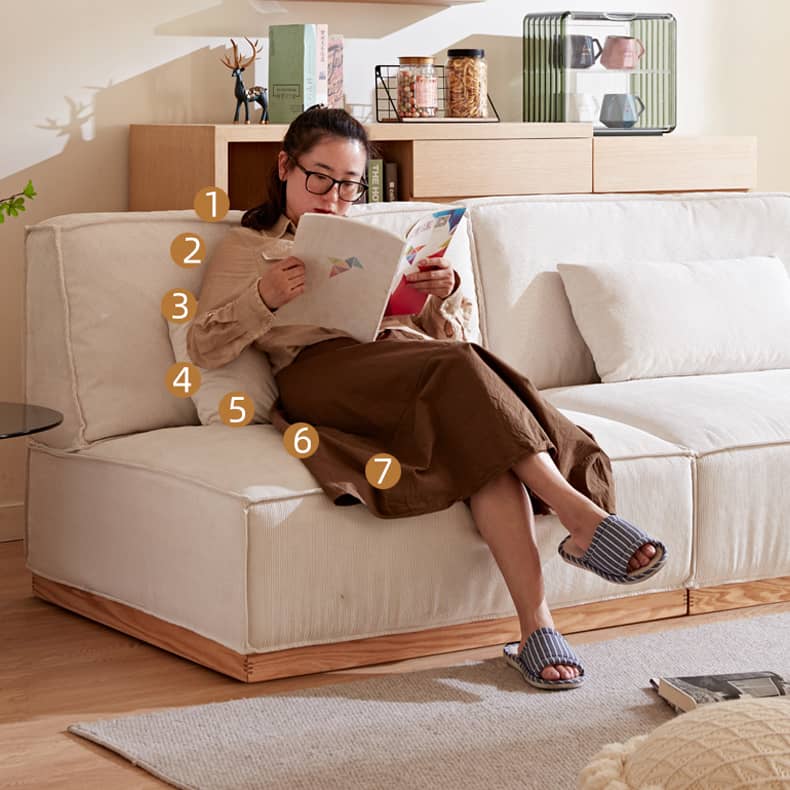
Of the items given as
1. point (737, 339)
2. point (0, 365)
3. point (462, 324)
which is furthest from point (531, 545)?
point (0, 365)

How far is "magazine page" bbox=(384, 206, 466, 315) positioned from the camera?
2.61 meters

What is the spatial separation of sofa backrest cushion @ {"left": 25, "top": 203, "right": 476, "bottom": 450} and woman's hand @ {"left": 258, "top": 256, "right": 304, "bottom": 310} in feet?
1.09

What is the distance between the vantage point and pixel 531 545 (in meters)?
2.56

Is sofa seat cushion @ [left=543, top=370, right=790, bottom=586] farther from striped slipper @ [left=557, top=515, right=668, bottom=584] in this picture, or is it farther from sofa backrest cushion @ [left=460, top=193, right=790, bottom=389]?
striped slipper @ [left=557, top=515, right=668, bottom=584]

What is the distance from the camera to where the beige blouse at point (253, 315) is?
272 centimetres

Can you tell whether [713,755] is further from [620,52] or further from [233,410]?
[620,52]

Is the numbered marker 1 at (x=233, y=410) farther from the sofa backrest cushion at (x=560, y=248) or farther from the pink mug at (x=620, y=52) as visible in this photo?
the pink mug at (x=620, y=52)

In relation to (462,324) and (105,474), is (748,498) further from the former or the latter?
(105,474)

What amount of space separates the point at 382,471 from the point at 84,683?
0.65m

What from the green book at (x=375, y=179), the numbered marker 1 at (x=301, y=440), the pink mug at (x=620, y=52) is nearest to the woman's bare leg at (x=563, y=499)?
the numbered marker 1 at (x=301, y=440)

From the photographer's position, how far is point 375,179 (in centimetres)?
379

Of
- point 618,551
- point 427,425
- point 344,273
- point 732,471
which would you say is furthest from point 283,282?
A: point 732,471

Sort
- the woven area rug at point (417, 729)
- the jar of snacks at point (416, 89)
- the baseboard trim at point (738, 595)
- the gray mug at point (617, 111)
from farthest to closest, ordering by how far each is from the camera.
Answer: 1. the gray mug at point (617, 111)
2. the jar of snacks at point (416, 89)
3. the baseboard trim at point (738, 595)
4. the woven area rug at point (417, 729)

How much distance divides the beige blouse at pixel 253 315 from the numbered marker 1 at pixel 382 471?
1.12 ft
